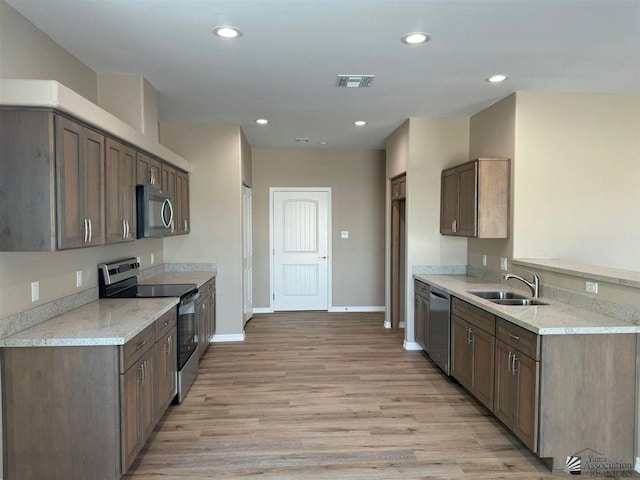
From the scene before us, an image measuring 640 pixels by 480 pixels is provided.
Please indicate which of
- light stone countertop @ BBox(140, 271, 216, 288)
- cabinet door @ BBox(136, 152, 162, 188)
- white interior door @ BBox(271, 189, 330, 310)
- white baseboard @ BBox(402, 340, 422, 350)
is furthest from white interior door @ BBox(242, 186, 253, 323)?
white baseboard @ BBox(402, 340, 422, 350)

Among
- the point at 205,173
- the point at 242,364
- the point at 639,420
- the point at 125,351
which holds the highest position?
the point at 205,173

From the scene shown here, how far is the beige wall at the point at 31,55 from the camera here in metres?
2.35

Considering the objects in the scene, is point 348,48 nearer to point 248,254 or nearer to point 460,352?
point 460,352

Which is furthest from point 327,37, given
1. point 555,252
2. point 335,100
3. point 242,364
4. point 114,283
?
point 242,364

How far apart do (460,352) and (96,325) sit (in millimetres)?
2941

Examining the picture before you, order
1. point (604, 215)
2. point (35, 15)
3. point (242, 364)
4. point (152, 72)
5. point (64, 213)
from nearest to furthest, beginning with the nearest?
point (64, 213) → point (35, 15) → point (152, 72) → point (604, 215) → point (242, 364)

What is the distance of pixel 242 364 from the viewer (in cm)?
459

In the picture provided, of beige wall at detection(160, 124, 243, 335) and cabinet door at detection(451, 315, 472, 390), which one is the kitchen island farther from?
beige wall at detection(160, 124, 243, 335)

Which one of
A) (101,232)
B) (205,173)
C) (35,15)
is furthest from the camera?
(205,173)

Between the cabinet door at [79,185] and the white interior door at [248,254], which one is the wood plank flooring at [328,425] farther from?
the cabinet door at [79,185]

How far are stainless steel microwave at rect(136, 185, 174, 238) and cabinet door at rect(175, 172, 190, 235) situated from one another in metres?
0.46

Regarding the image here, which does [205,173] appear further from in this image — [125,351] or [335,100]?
A: [125,351]

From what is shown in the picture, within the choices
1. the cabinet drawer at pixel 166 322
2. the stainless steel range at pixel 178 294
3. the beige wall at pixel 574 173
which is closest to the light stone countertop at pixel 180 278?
the stainless steel range at pixel 178 294

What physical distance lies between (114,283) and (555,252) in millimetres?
4014
